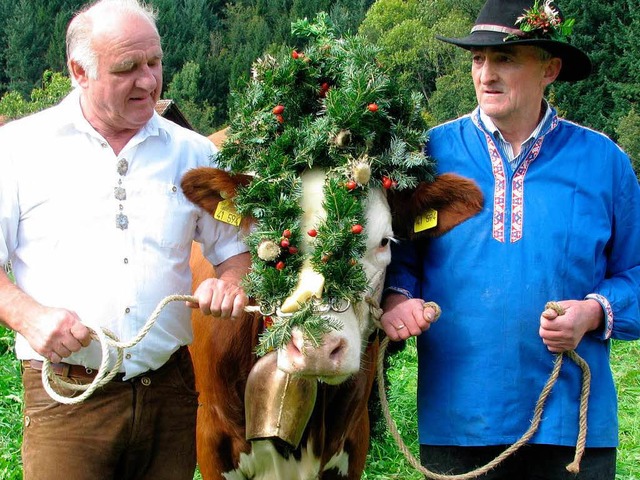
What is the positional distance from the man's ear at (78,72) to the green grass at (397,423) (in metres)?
3.10

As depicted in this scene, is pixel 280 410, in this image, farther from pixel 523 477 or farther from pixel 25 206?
pixel 25 206

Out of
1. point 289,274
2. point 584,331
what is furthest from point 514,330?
point 289,274

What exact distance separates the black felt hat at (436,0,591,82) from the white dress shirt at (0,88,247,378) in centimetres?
137

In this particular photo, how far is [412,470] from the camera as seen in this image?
626cm

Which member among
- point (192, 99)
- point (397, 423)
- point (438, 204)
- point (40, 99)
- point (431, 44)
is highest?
point (431, 44)

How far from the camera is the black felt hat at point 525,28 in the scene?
3480 millimetres

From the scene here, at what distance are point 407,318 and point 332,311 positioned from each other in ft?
1.21

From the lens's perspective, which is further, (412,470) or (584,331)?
(412,470)

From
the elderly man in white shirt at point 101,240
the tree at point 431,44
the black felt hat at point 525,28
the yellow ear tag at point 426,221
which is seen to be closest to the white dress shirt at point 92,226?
the elderly man in white shirt at point 101,240

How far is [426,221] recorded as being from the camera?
144 inches

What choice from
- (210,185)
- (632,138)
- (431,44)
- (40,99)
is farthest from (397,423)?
(431,44)

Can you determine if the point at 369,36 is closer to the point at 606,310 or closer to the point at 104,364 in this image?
the point at 606,310

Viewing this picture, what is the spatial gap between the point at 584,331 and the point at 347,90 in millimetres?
1284

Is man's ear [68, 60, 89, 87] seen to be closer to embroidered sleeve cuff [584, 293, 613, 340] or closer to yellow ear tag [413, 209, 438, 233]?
yellow ear tag [413, 209, 438, 233]
